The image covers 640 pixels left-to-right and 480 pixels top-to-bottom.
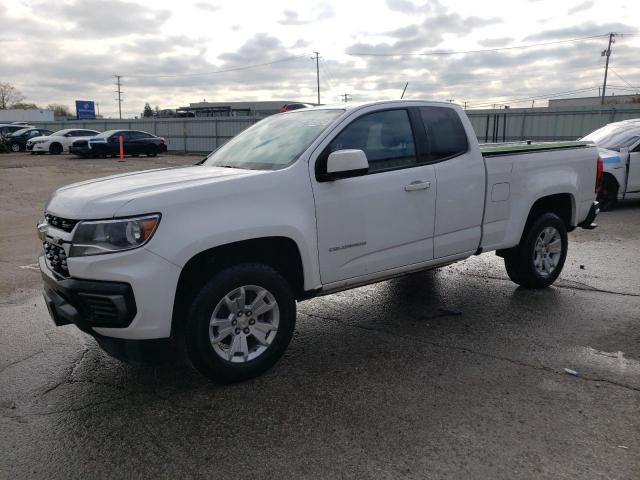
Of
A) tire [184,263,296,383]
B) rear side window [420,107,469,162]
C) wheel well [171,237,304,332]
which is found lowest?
tire [184,263,296,383]

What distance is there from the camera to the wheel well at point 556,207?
19.2ft

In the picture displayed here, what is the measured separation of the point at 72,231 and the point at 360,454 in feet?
7.17

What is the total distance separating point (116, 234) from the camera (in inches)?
132

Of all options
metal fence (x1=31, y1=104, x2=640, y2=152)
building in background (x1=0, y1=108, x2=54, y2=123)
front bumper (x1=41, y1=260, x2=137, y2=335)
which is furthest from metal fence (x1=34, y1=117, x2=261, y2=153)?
building in background (x1=0, y1=108, x2=54, y2=123)

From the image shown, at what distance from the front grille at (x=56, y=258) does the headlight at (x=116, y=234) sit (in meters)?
0.27

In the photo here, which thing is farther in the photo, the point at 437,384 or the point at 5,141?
the point at 5,141

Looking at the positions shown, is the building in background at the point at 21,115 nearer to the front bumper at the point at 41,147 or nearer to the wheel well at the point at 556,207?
the front bumper at the point at 41,147

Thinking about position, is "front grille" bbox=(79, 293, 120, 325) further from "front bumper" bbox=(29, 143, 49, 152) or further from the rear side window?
"front bumper" bbox=(29, 143, 49, 152)

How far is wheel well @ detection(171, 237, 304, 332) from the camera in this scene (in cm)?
369

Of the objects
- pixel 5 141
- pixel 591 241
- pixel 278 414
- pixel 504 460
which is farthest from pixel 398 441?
pixel 5 141

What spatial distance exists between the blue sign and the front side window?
74.3 m

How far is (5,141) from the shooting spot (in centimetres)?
3256

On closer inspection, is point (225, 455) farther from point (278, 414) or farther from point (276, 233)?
point (276, 233)

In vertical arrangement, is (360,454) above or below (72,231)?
below
